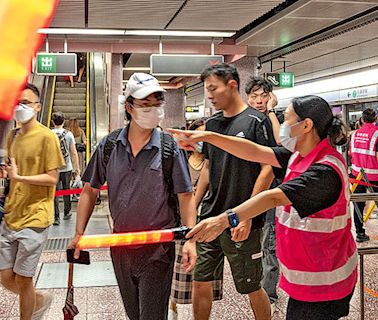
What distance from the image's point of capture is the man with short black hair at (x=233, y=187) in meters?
3.58

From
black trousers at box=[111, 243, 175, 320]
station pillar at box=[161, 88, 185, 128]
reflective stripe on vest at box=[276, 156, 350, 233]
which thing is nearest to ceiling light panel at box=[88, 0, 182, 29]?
black trousers at box=[111, 243, 175, 320]

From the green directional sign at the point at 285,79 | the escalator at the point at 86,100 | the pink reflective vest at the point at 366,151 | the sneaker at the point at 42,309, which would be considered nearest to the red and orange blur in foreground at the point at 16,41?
the sneaker at the point at 42,309

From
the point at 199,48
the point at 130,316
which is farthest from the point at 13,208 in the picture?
the point at 199,48

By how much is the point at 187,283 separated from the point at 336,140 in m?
1.77

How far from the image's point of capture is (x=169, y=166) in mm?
2906

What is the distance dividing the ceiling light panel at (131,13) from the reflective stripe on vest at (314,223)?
5689 mm

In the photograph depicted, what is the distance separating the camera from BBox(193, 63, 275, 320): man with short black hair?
3.58 m

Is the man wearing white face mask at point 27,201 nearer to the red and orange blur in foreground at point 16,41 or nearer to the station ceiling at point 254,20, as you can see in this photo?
the red and orange blur in foreground at point 16,41

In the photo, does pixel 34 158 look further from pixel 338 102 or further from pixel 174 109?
pixel 174 109

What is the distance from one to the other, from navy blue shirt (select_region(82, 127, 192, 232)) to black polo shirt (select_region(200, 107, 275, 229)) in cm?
70

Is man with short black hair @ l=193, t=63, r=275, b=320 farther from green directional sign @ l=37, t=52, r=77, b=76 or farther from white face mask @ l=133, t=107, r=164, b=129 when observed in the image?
green directional sign @ l=37, t=52, r=77, b=76

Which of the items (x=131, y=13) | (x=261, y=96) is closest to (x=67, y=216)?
(x=131, y=13)

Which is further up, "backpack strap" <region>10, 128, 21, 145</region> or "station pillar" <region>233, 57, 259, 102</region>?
"station pillar" <region>233, 57, 259, 102</region>

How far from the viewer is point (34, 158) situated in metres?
3.59
